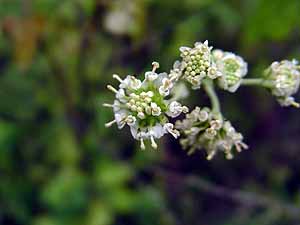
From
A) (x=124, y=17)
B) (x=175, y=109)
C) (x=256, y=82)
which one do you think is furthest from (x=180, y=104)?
(x=124, y=17)

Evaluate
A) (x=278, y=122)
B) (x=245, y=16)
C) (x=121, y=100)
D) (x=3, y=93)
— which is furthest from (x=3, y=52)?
(x=121, y=100)

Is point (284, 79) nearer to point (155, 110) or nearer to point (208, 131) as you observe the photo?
point (208, 131)

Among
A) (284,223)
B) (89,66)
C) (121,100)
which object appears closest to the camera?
(121,100)

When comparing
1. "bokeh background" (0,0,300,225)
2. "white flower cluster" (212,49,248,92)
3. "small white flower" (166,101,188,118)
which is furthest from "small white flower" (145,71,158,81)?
"bokeh background" (0,0,300,225)

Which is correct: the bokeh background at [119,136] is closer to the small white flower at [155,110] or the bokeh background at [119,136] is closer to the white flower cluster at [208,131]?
the white flower cluster at [208,131]

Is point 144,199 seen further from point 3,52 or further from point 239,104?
point 3,52

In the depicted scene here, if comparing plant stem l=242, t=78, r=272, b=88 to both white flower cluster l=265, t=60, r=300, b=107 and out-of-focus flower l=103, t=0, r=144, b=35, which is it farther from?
out-of-focus flower l=103, t=0, r=144, b=35
